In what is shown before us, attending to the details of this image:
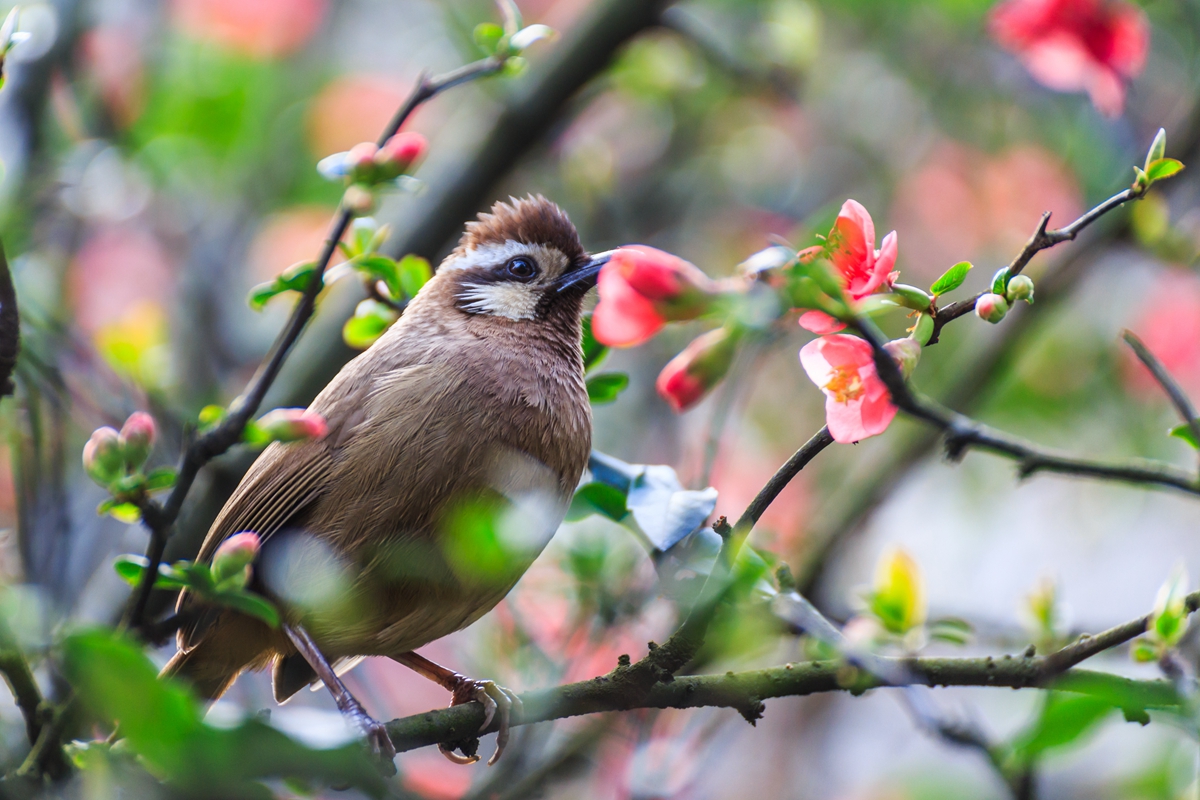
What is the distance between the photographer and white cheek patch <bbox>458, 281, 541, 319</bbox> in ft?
10.4

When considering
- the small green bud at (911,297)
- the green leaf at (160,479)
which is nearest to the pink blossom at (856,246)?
the small green bud at (911,297)

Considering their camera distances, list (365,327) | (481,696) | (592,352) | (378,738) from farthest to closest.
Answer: (481,696)
(592,352)
(365,327)
(378,738)

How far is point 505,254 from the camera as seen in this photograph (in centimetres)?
326

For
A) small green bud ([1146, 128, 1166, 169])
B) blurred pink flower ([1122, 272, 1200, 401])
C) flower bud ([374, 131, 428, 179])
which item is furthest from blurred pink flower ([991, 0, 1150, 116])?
flower bud ([374, 131, 428, 179])

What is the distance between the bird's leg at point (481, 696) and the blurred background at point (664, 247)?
172 millimetres

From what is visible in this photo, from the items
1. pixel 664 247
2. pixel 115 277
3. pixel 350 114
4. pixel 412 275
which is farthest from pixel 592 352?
pixel 115 277

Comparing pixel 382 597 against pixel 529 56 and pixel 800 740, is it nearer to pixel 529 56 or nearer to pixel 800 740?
pixel 529 56

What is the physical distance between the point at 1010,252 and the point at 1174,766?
2997mm

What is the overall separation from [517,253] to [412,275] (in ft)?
2.21

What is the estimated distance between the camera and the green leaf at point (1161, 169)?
1705mm

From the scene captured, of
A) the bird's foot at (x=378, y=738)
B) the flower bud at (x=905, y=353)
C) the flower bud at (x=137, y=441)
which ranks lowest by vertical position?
the bird's foot at (x=378, y=738)

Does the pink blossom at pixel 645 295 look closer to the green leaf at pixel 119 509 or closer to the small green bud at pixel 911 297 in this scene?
the small green bud at pixel 911 297

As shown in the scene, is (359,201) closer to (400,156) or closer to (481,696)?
(400,156)

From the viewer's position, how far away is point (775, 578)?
2.09 meters
